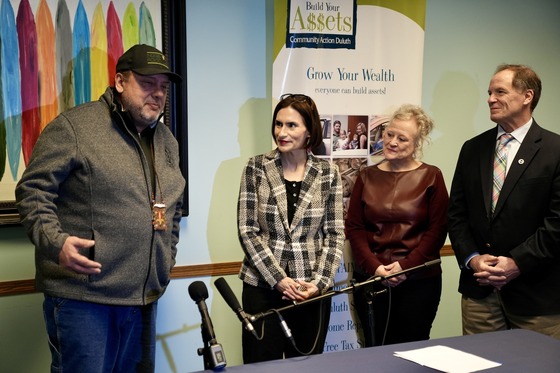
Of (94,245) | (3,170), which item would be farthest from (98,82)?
(94,245)

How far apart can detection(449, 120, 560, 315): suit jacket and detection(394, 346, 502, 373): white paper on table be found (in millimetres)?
756

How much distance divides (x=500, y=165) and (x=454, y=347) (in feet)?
3.23

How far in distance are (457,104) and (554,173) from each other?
124 centimetres

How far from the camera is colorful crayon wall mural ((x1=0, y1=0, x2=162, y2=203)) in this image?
8.32 feet

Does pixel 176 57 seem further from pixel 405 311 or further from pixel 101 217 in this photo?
pixel 405 311

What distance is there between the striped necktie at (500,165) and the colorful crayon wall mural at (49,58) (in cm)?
169

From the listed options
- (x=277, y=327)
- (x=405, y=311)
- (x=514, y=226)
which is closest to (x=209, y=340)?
(x=277, y=327)

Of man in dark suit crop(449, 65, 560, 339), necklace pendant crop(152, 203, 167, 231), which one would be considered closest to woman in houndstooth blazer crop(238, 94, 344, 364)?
necklace pendant crop(152, 203, 167, 231)

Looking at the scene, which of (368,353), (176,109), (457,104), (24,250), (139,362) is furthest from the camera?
(457,104)

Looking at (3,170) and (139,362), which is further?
(3,170)

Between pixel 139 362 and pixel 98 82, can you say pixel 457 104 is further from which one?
pixel 139 362

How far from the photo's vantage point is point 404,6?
3285 mm

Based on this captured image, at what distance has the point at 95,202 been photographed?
2.05 m

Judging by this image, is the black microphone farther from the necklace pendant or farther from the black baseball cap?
the black baseball cap
